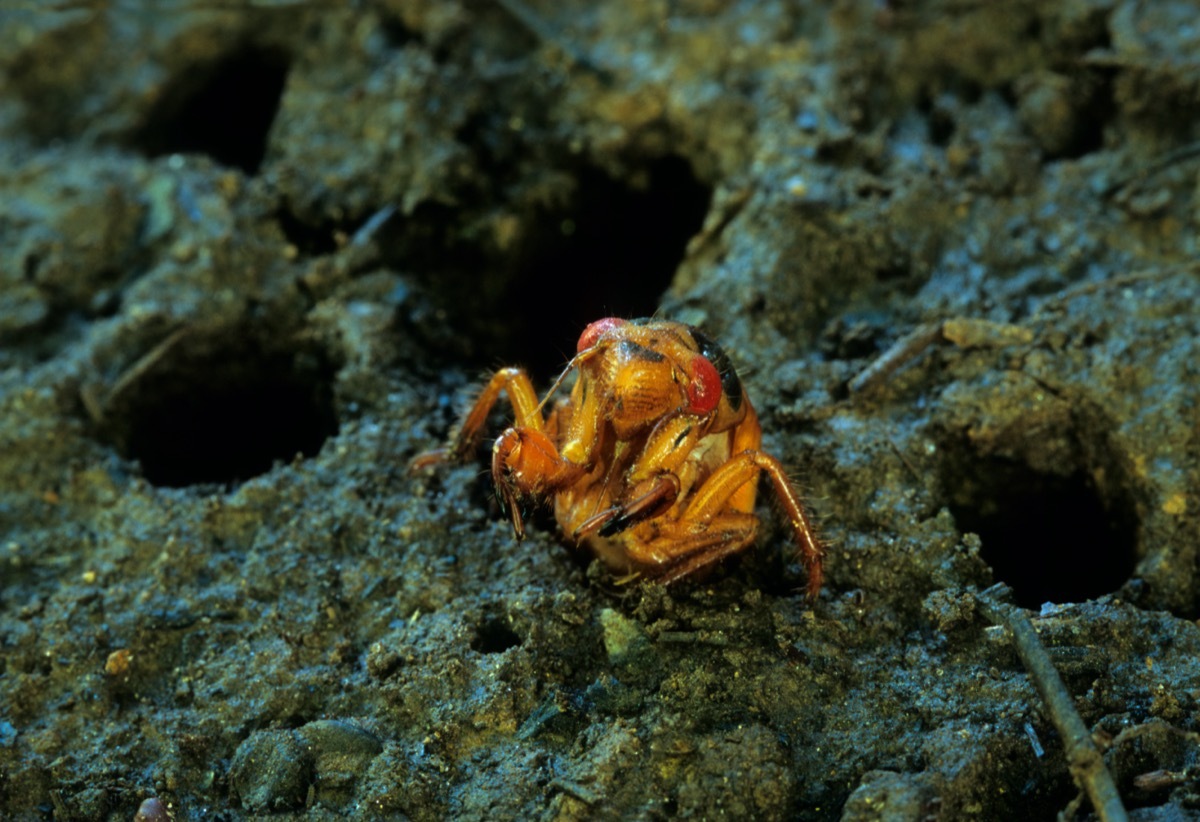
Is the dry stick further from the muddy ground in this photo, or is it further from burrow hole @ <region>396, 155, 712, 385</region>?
burrow hole @ <region>396, 155, 712, 385</region>

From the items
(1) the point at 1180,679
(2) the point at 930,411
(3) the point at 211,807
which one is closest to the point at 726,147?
(2) the point at 930,411

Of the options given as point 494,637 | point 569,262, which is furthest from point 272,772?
point 569,262

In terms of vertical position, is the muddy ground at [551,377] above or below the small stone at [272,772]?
above

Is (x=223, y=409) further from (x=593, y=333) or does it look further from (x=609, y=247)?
(x=593, y=333)

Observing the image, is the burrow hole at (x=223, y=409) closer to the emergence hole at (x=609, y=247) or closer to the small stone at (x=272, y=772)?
the emergence hole at (x=609, y=247)

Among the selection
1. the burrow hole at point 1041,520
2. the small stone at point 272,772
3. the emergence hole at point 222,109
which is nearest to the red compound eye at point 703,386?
the burrow hole at point 1041,520
